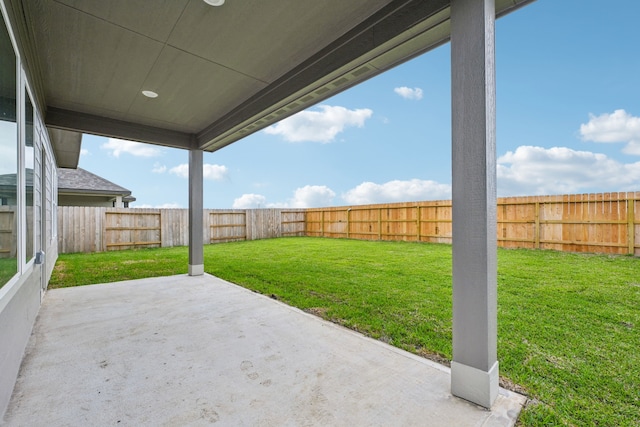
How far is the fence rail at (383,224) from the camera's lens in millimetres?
6930

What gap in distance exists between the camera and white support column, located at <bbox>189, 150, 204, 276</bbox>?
213 inches

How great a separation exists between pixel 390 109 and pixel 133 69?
791 centimetres

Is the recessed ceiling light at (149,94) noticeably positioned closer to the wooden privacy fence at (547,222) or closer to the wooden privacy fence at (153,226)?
the wooden privacy fence at (153,226)

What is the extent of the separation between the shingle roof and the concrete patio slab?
10861 mm

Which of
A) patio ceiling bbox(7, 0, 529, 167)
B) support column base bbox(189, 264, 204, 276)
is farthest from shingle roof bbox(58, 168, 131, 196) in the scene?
patio ceiling bbox(7, 0, 529, 167)

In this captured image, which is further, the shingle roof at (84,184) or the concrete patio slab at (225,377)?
the shingle roof at (84,184)

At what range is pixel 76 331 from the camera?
2.92 metres

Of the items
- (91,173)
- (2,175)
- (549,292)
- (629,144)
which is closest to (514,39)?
(629,144)

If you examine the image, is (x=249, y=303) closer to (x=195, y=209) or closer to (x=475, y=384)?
(x=195, y=209)

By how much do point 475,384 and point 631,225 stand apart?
Result: 7.73m

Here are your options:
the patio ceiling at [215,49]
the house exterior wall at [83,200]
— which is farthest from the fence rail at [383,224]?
the house exterior wall at [83,200]

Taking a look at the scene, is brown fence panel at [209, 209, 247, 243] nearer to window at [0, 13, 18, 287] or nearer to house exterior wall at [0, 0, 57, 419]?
house exterior wall at [0, 0, 57, 419]

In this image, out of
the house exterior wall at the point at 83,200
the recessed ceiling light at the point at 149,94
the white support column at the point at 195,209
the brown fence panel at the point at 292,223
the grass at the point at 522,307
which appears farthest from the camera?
the brown fence panel at the point at 292,223

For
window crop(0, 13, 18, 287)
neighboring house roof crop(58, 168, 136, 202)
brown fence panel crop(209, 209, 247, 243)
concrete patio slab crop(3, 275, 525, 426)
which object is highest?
neighboring house roof crop(58, 168, 136, 202)
